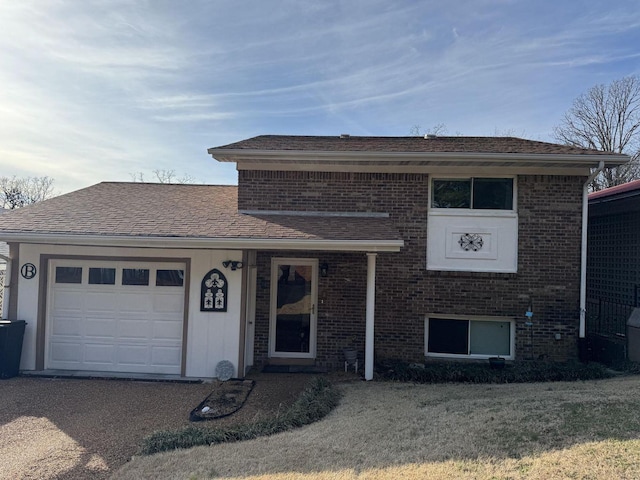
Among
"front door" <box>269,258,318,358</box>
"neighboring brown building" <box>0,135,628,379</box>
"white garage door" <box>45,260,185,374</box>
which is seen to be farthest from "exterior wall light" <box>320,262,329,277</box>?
"white garage door" <box>45,260,185,374</box>

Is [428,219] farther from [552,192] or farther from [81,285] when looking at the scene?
[81,285]

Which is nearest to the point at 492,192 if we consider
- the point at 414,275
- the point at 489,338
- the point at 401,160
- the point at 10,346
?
the point at 401,160

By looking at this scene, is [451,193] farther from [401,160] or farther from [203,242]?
[203,242]

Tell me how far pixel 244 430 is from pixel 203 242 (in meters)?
3.35

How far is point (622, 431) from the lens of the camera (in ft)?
13.9

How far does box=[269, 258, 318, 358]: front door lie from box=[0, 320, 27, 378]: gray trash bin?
4.73 m

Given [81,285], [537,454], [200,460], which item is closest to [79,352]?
[81,285]

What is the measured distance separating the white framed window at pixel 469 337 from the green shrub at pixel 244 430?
3.41 meters

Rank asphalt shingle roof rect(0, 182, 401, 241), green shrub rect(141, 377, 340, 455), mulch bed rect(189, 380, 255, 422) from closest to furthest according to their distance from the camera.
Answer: green shrub rect(141, 377, 340, 455)
mulch bed rect(189, 380, 255, 422)
asphalt shingle roof rect(0, 182, 401, 241)

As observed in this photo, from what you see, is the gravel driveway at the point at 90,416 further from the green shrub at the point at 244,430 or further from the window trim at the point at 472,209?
the window trim at the point at 472,209

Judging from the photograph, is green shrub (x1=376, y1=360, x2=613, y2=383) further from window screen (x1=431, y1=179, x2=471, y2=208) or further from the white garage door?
the white garage door

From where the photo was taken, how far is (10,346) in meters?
7.78

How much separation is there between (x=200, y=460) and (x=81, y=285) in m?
5.29

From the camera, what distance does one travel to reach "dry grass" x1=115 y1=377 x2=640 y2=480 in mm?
3793
